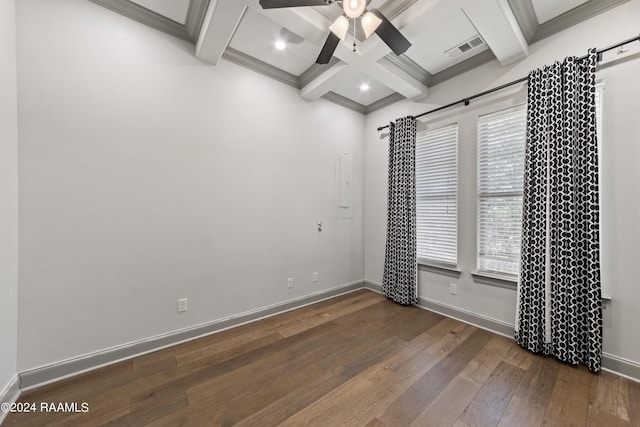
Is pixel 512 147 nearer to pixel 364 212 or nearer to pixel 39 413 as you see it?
pixel 364 212

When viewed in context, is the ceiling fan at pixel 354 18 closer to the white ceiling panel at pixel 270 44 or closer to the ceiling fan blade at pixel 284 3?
the ceiling fan blade at pixel 284 3

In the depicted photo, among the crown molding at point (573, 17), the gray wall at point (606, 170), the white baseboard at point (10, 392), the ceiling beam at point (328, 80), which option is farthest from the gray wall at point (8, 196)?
the crown molding at point (573, 17)

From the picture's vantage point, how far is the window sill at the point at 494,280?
2.56 meters

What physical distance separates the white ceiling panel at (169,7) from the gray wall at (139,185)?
18 centimetres

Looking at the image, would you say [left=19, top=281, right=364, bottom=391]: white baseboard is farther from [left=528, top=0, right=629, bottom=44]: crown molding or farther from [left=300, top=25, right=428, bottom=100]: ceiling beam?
[left=528, top=0, right=629, bottom=44]: crown molding

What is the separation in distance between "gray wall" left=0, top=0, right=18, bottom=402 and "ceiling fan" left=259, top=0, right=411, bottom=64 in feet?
5.71

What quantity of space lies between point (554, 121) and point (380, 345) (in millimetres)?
2591

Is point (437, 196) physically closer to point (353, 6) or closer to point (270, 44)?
point (353, 6)

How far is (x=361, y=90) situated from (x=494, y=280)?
2.96 meters

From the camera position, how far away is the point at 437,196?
3.22 m

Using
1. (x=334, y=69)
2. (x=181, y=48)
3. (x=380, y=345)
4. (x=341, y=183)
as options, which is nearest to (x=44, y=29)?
(x=181, y=48)

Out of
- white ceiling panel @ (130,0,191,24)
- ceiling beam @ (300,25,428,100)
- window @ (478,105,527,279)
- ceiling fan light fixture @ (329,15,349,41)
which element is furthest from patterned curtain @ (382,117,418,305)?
white ceiling panel @ (130,0,191,24)

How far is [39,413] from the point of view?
5.21 feet

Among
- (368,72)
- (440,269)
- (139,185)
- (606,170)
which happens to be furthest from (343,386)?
(368,72)
